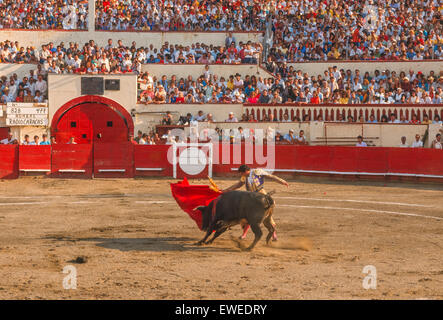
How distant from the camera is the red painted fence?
2303 cm

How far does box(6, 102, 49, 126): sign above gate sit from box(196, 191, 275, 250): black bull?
1637 centimetres

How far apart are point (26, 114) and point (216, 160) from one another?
8.02m

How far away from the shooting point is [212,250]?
11492 mm

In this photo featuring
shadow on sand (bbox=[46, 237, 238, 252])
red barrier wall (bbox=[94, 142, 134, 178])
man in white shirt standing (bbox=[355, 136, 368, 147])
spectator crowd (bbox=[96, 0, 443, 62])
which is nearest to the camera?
shadow on sand (bbox=[46, 237, 238, 252])

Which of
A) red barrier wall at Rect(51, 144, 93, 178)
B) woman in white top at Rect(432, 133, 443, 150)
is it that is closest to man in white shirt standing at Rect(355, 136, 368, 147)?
woman in white top at Rect(432, 133, 443, 150)

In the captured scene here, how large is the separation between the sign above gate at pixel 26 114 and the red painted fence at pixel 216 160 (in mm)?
3036

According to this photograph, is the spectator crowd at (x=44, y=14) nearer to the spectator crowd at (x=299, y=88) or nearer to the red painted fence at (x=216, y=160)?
the spectator crowd at (x=299, y=88)

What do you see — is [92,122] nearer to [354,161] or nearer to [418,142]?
[354,161]

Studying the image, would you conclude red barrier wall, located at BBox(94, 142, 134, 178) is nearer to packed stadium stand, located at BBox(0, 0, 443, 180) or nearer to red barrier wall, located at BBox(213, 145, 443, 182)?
packed stadium stand, located at BBox(0, 0, 443, 180)

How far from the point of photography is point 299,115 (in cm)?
2622

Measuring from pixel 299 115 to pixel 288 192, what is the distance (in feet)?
22.0

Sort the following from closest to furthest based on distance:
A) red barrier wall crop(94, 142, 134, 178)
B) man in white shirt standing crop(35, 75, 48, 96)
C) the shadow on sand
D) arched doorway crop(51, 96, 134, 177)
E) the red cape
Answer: the shadow on sand → the red cape → red barrier wall crop(94, 142, 134, 178) → arched doorway crop(51, 96, 134, 177) → man in white shirt standing crop(35, 75, 48, 96)

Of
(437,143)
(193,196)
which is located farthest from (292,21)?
(193,196)

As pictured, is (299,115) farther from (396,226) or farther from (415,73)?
(396,226)
